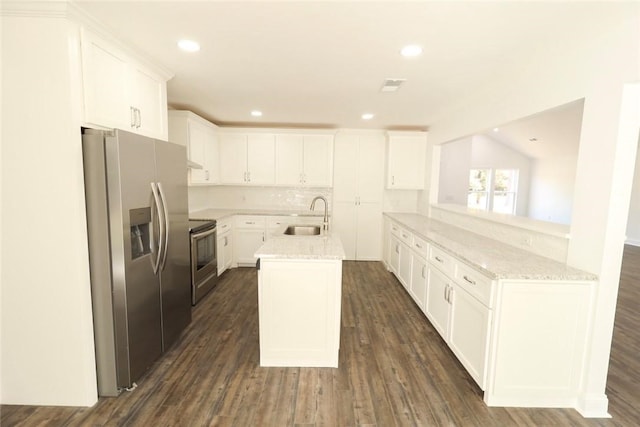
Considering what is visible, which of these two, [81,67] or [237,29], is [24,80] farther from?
[237,29]

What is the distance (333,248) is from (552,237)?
1667mm

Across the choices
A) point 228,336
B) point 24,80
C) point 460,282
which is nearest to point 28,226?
point 24,80

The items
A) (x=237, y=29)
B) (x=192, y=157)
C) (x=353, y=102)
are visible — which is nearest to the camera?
(x=237, y=29)

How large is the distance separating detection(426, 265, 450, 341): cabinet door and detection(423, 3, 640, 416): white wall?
90cm

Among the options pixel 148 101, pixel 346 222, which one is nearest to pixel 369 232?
pixel 346 222

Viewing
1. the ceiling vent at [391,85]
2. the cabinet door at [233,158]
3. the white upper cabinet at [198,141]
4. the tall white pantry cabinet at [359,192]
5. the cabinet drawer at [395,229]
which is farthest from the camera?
the tall white pantry cabinet at [359,192]

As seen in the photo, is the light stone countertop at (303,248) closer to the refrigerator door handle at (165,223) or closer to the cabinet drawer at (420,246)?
the refrigerator door handle at (165,223)

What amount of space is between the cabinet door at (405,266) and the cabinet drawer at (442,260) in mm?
735

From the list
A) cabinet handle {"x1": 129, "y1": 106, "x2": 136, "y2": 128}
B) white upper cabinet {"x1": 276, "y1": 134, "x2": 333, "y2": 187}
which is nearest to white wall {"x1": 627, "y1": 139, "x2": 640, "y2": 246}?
white upper cabinet {"x1": 276, "y1": 134, "x2": 333, "y2": 187}

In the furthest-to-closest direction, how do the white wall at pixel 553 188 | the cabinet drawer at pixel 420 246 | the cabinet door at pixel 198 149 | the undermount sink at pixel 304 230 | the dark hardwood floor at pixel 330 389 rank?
the white wall at pixel 553 188, the cabinet door at pixel 198 149, the undermount sink at pixel 304 230, the cabinet drawer at pixel 420 246, the dark hardwood floor at pixel 330 389

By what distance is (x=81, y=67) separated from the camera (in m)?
1.79

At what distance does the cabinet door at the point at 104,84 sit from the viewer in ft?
6.02

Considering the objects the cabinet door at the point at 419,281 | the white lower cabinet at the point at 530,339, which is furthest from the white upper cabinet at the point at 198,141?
the white lower cabinet at the point at 530,339

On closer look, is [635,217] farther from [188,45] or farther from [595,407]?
[188,45]
